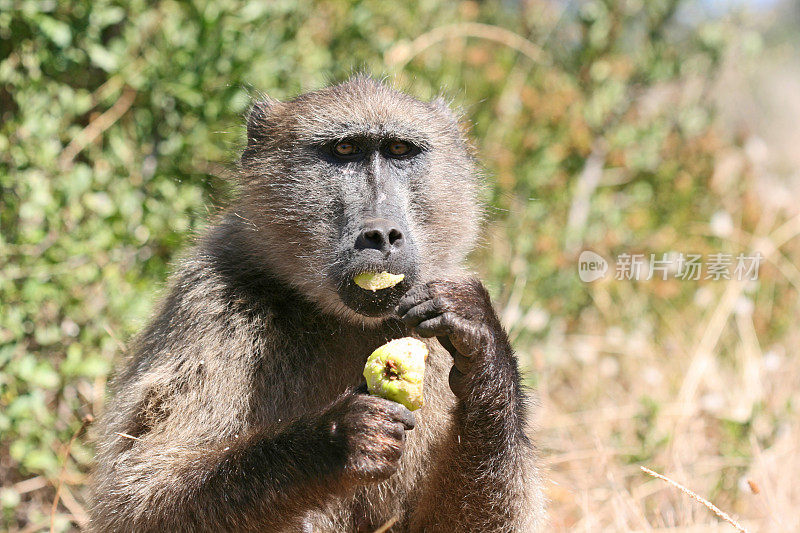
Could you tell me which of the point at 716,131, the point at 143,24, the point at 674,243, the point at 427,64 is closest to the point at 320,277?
the point at 143,24

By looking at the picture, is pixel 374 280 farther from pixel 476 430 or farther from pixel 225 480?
pixel 225 480

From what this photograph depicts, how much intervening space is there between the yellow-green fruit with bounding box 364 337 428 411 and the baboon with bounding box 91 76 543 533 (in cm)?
5

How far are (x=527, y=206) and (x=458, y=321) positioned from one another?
2983 millimetres

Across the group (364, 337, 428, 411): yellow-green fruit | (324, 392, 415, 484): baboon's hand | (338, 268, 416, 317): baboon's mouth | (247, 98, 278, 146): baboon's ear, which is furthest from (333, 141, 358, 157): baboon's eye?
(324, 392, 415, 484): baboon's hand

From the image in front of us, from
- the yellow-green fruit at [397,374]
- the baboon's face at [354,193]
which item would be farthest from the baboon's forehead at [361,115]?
the yellow-green fruit at [397,374]

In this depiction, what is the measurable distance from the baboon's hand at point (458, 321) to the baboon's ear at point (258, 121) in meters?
0.89

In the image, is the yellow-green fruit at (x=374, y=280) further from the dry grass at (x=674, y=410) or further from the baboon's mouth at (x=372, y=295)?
the dry grass at (x=674, y=410)

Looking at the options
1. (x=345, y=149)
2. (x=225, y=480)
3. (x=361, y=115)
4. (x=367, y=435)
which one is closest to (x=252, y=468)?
(x=225, y=480)

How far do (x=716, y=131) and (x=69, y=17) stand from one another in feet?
14.6

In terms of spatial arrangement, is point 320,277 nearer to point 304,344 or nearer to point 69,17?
point 304,344

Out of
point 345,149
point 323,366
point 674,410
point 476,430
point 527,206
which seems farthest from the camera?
point 527,206

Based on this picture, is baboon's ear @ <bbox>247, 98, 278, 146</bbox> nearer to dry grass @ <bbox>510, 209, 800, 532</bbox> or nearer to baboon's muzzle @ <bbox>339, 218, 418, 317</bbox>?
baboon's muzzle @ <bbox>339, 218, 418, 317</bbox>

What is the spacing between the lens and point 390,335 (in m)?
2.49

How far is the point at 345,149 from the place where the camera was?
2500 millimetres
